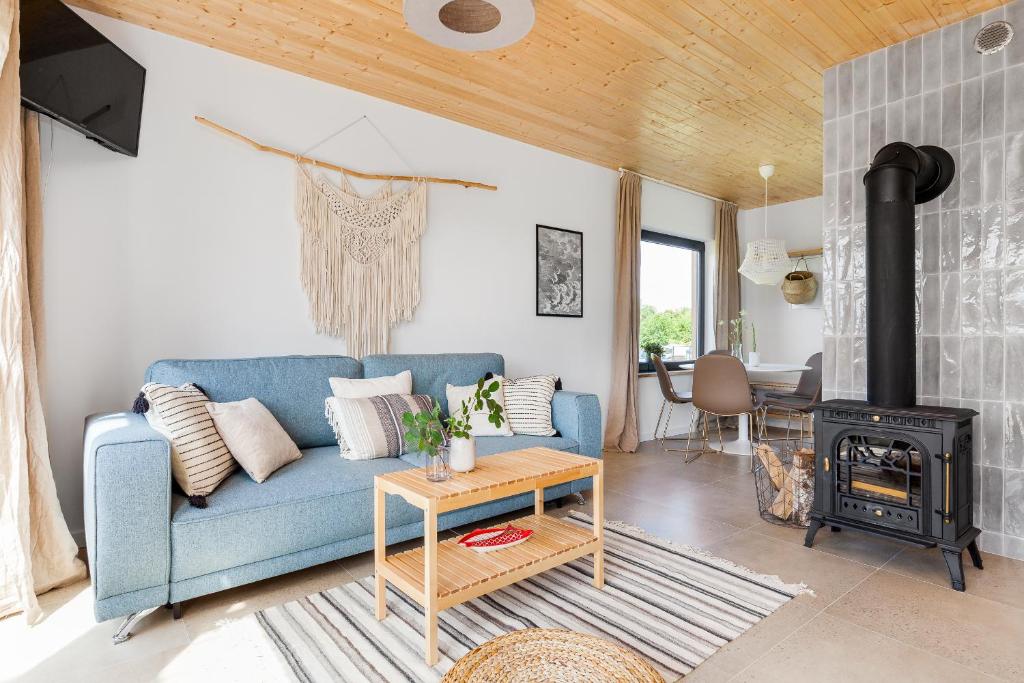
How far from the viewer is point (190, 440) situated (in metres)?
2.08

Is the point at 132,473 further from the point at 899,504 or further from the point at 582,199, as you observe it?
the point at 582,199

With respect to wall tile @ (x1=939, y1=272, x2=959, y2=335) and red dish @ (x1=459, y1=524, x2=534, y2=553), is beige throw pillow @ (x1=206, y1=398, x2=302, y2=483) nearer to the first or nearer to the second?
red dish @ (x1=459, y1=524, x2=534, y2=553)

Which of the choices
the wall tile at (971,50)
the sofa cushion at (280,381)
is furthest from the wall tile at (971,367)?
the sofa cushion at (280,381)

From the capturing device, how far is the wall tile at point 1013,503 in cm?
243

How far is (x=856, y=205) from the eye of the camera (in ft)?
9.58

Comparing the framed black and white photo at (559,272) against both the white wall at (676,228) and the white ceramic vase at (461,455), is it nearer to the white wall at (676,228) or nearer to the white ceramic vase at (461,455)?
the white wall at (676,228)

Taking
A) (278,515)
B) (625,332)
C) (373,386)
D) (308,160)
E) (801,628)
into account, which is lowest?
(801,628)

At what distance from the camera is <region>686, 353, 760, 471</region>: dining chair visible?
4348mm

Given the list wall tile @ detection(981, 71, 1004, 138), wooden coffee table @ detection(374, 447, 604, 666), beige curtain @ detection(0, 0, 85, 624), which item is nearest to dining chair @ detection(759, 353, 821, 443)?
wall tile @ detection(981, 71, 1004, 138)

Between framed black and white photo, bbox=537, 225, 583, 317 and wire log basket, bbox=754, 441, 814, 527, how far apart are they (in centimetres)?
193

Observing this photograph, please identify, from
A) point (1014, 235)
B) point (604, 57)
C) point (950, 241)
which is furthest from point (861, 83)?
point (604, 57)

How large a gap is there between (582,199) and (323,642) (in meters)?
3.78

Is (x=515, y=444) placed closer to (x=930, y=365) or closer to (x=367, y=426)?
(x=367, y=426)

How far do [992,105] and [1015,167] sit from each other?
311mm
